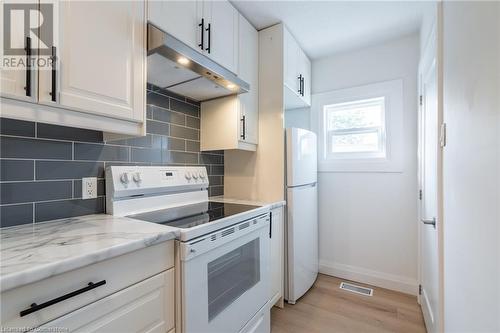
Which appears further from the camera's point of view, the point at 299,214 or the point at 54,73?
the point at 299,214

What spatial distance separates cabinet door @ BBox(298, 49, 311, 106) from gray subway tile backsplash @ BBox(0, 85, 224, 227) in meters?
1.48

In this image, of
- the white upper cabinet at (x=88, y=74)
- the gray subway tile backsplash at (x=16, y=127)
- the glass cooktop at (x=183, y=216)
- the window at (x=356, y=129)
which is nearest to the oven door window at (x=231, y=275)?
the glass cooktop at (x=183, y=216)

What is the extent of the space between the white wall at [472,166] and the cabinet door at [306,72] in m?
1.48

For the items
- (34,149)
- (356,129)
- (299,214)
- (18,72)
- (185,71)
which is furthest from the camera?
(356,129)

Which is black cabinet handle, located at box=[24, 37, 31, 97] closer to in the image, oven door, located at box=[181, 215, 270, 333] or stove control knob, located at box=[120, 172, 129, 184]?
stove control knob, located at box=[120, 172, 129, 184]

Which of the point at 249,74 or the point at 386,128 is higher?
the point at 249,74

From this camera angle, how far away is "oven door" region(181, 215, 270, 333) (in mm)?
1072

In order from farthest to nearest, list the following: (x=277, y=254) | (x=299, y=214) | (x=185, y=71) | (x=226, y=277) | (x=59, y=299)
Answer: (x=299, y=214), (x=277, y=254), (x=185, y=71), (x=226, y=277), (x=59, y=299)

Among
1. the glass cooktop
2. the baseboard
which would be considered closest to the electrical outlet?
the glass cooktop

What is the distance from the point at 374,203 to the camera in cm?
246

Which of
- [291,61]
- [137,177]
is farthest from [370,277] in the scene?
[137,177]

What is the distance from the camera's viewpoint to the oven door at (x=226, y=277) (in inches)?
42.2

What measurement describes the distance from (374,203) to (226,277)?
1837 millimetres

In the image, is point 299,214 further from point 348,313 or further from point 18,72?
point 18,72
